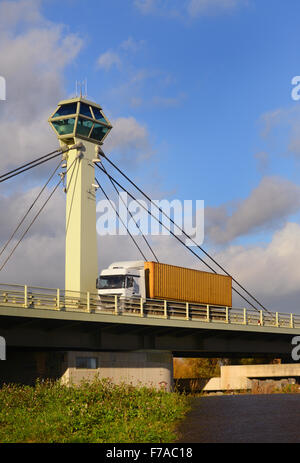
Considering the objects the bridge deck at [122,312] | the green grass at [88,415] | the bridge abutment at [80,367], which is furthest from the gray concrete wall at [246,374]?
the green grass at [88,415]

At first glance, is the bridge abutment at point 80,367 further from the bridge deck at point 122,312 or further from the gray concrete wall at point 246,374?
the gray concrete wall at point 246,374

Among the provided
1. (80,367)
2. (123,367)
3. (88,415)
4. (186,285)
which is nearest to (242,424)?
(88,415)

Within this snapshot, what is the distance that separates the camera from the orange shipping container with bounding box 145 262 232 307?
135 feet

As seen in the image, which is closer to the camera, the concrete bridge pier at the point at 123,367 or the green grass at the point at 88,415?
the green grass at the point at 88,415

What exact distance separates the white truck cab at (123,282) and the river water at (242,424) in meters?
8.95

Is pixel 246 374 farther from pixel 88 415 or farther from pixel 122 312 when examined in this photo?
pixel 88 415

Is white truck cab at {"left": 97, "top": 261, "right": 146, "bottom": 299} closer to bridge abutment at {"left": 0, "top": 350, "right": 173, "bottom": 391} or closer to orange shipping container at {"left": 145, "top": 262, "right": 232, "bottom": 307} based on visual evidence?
orange shipping container at {"left": 145, "top": 262, "right": 232, "bottom": 307}

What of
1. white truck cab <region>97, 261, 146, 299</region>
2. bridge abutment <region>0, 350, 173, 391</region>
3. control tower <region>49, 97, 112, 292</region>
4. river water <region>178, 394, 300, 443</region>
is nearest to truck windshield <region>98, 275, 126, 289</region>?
white truck cab <region>97, 261, 146, 299</region>

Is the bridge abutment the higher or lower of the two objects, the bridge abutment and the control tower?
the lower

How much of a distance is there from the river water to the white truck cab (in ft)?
29.4

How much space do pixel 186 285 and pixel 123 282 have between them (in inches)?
271

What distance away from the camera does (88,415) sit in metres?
22.6

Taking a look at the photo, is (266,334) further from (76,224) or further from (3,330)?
(3,330)

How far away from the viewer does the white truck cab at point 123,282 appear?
38719 mm
